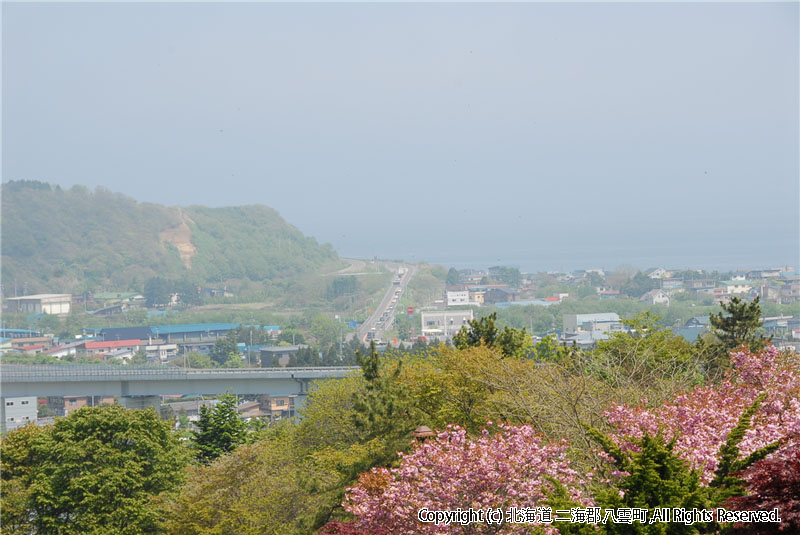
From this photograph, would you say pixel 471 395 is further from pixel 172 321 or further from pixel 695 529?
pixel 172 321

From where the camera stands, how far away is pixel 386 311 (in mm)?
130250

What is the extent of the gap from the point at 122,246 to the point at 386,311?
58.0m

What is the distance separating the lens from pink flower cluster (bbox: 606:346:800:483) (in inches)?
278

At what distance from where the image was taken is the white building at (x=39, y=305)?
129 m

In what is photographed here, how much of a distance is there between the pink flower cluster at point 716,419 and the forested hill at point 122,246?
141 meters

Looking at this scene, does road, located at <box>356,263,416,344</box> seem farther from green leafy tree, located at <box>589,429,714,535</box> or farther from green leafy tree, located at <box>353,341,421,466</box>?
green leafy tree, located at <box>589,429,714,535</box>

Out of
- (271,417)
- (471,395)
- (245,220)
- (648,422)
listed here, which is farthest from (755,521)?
(245,220)

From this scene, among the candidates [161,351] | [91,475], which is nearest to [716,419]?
[91,475]

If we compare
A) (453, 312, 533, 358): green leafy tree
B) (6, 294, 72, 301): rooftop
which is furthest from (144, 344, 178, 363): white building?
(453, 312, 533, 358): green leafy tree

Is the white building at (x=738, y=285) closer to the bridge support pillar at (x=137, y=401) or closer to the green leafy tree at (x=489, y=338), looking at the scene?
the bridge support pillar at (x=137, y=401)

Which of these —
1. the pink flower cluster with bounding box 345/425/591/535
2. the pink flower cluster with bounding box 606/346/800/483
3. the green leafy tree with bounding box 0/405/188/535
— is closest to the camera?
the pink flower cluster with bounding box 606/346/800/483

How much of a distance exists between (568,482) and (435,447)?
1626mm

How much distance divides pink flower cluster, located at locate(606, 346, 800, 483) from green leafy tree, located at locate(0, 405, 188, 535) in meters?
11.5

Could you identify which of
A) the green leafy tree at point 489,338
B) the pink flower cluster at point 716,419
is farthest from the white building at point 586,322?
the pink flower cluster at point 716,419
